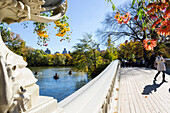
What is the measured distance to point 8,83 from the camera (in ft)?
1.76

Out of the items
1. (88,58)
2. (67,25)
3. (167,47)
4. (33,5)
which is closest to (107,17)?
(88,58)

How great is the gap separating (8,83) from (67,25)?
9.49 feet

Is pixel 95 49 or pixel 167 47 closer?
pixel 167 47

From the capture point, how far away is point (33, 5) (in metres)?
0.74

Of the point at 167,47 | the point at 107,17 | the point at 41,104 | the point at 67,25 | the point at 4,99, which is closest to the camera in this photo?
the point at 4,99

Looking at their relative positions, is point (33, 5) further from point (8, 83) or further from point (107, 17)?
point (107, 17)

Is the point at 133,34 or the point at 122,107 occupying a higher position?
the point at 133,34

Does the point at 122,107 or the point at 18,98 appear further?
the point at 122,107

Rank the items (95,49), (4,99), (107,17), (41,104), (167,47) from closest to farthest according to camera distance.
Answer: (4,99)
(41,104)
(167,47)
(107,17)
(95,49)

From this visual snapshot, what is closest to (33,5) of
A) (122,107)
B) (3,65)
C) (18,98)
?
(3,65)

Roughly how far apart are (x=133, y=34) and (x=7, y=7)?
20644 millimetres

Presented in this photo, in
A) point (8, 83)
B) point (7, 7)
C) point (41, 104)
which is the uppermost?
point (7, 7)

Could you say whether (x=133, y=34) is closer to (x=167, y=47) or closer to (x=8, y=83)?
(x=167, y=47)

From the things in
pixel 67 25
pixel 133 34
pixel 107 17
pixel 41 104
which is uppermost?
pixel 107 17
